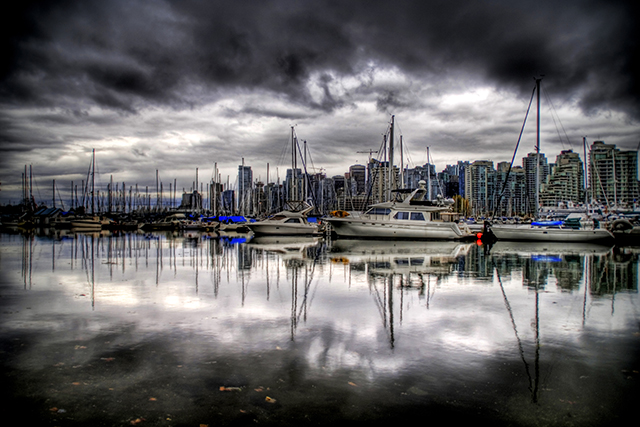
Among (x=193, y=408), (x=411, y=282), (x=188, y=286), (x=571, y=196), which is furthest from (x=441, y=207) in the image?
(x=571, y=196)

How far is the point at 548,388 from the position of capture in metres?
5.25

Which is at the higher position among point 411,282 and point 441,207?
point 441,207

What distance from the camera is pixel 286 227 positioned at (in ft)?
149

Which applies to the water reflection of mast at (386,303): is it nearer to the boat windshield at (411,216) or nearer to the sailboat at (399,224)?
the sailboat at (399,224)

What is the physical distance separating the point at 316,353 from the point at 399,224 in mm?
32965

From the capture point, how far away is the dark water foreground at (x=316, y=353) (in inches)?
183

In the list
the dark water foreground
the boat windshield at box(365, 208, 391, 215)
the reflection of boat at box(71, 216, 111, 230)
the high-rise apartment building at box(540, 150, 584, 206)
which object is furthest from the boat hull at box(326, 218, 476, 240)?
the high-rise apartment building at box(540, 150, 584, 206)

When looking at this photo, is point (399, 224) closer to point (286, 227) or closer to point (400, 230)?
point (400, 230)

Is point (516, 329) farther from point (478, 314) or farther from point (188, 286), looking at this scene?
point (188, 286)

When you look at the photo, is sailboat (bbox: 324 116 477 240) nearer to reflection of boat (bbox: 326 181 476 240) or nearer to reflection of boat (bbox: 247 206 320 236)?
reflection of boat (bbox: 326 181 476 240)

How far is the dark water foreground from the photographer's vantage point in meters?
4.64

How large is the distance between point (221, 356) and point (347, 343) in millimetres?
2053

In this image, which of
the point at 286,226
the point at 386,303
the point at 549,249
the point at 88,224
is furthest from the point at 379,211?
the point at 88,224

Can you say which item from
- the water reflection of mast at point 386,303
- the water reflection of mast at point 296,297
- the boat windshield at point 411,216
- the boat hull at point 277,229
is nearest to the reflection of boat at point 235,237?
the boat hull at point 277,229
